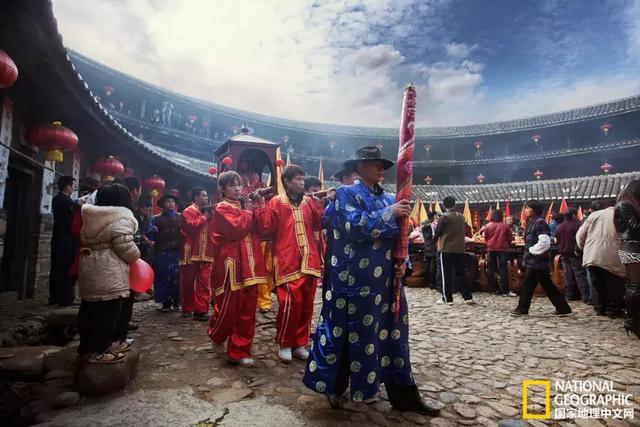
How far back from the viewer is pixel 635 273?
13.6 ft

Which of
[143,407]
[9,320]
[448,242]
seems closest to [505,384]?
[143,407]

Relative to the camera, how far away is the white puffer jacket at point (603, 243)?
17.5 ft

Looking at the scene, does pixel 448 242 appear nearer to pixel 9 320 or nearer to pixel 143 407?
pixel 143 407

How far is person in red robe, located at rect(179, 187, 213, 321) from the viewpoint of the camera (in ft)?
17.8

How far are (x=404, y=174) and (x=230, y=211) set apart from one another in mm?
1957

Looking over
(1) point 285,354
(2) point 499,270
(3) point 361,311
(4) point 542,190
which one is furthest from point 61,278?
(4) point 542,190

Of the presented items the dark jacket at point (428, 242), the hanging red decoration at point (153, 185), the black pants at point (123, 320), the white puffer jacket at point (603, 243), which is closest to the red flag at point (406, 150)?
the black pants at point (123, 320)

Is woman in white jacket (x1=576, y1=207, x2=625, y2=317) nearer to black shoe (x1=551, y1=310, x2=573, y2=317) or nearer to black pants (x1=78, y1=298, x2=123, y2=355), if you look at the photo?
black shoe (x1=551, y1=310, x2=573, y2=317)

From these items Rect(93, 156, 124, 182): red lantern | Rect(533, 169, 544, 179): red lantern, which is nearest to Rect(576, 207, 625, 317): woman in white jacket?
Rect(93, 156, 124, 182): red lantern

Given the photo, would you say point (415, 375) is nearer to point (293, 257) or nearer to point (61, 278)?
point (293, 257)

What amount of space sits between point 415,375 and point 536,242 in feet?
12.6

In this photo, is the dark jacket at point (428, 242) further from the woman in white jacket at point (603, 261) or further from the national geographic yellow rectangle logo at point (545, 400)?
the national geographic yellow rectangle logo at point (545, 400)

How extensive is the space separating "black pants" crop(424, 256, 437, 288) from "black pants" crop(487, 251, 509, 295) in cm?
124

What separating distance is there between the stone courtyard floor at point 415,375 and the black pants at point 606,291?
33 cm
